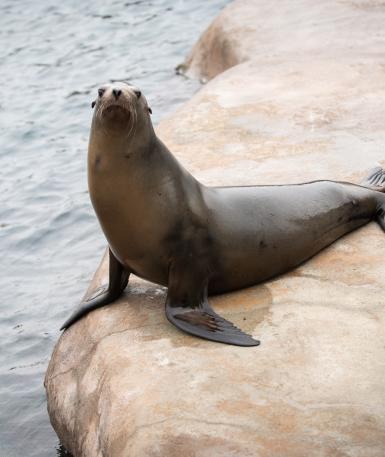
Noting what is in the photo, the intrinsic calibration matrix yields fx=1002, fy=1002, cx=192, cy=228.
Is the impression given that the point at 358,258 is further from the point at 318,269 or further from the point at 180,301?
the point at 180,301

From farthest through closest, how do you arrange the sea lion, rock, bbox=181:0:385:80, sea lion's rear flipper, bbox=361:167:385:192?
rock, bbox=181:0:385:80, sea lion's rear flipper, bbox=361:167:385:192, the sea lion

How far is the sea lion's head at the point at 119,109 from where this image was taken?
14.2ft

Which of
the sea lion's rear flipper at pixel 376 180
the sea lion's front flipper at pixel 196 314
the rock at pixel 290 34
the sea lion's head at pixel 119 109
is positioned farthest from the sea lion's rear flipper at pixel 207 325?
the rock at pixel 290 34

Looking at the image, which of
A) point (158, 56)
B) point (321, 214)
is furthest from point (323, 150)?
point (158, 56)

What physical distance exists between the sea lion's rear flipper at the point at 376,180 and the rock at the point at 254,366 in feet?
0.62

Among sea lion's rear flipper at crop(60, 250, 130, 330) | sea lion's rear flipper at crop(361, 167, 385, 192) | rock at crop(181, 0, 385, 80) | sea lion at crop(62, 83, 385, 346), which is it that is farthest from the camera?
rock at crop(181, 0, 385, 80)

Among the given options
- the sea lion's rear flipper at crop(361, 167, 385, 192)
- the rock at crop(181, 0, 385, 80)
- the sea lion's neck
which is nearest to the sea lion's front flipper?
the sea lion's neck

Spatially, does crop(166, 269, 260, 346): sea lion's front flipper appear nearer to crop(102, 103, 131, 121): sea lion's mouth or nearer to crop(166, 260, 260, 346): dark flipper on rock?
crop(166, 260, 260, 346): dark flipper on rock

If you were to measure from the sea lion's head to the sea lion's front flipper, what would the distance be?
0.71 metres

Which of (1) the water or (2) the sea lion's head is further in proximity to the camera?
(1) the water

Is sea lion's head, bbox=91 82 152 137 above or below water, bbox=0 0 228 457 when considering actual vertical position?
above

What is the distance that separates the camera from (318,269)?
5039 mm

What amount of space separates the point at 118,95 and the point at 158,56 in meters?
8.57

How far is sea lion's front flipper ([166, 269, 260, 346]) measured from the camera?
4375 mm
